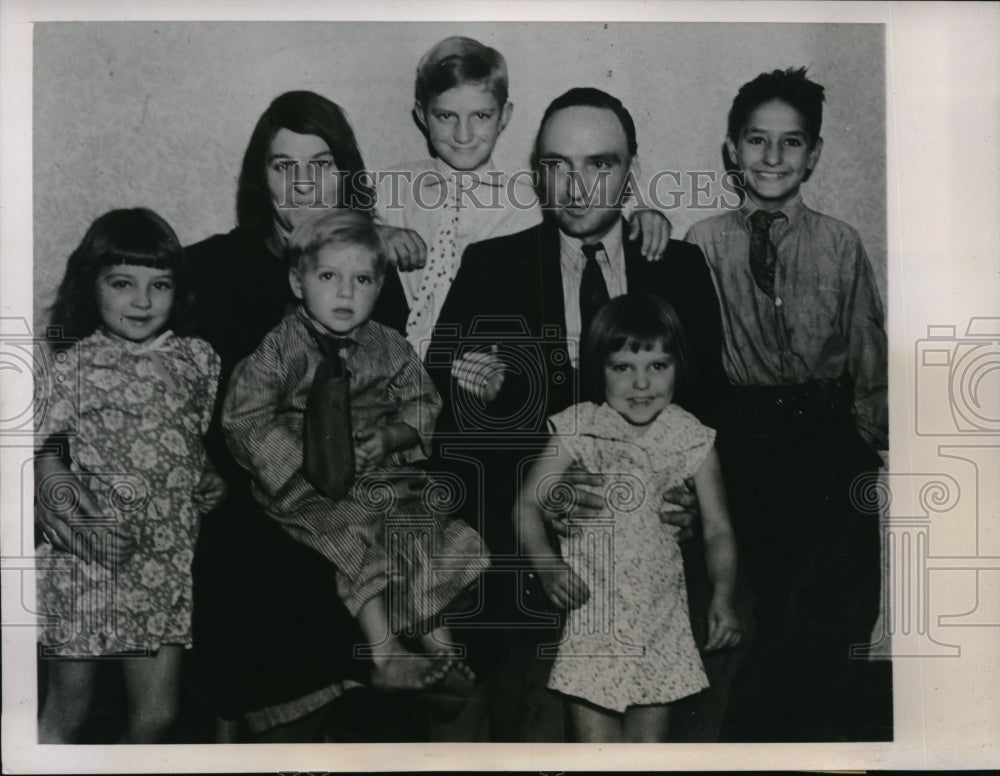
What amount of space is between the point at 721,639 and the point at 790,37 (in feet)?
5.25

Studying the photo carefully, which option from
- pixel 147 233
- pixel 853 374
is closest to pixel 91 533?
pixel 147 233

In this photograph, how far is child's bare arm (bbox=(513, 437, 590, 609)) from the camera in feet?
7.65

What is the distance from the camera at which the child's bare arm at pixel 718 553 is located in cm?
234

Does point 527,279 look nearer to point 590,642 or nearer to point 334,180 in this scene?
point 334,180

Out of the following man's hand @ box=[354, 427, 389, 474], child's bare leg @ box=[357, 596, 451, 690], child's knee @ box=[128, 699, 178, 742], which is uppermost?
man's hand @ box=[354, 427, 389, 474]

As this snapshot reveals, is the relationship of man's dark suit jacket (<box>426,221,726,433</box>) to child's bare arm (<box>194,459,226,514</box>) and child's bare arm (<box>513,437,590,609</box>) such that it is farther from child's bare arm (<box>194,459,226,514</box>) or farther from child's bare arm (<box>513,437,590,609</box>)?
child's bare arm (<box>194,459,226,514</box>)

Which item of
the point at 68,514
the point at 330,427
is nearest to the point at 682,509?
the point at 330,427

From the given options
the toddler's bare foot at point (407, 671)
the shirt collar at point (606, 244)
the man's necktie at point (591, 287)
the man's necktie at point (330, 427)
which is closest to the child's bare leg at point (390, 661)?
the toddler's bare foot at point (407, 671)

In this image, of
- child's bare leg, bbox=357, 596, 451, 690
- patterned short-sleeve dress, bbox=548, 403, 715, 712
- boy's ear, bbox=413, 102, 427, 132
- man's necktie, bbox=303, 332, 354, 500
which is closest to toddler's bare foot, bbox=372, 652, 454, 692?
child's bare leg, bbox=357, 596, 451, 690

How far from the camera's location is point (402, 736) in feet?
7.72

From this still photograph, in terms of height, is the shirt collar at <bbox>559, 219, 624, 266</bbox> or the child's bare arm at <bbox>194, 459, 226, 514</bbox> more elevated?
the shirt collar at <bbox>559, 219, 624, 266</bbox>

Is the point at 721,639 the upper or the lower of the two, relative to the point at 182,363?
lower

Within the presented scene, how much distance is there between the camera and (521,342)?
7.66 ft

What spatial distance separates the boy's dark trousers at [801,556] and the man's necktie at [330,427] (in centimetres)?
99
